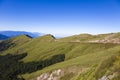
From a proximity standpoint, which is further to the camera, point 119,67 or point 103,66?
point 103,66

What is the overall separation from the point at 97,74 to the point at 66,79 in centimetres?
8436

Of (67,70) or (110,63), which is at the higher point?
(110,63)

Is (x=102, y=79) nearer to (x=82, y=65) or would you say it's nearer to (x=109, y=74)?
(x=109, y=74)

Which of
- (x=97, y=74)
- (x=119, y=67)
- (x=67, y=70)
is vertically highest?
(x=119, y=67)

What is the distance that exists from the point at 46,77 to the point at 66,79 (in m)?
39.7

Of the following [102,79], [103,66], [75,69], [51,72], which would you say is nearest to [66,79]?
[75,69]

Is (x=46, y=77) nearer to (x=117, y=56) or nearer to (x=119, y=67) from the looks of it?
(x=117, y=56)

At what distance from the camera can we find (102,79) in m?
73.2

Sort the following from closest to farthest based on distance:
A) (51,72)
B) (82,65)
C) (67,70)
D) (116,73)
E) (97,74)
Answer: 1. (116,73)
2. (97,74)
3. (82,65)
4. (67,70)
5. (51,72)

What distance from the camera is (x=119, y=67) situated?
7225cm

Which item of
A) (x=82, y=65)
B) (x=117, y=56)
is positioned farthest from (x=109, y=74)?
(x=82, y=65)

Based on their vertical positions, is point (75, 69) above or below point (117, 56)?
below

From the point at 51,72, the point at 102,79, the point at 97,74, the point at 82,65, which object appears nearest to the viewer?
the point at 102,79

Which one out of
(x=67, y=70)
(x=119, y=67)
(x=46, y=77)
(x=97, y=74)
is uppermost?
(x=119, y=67)
